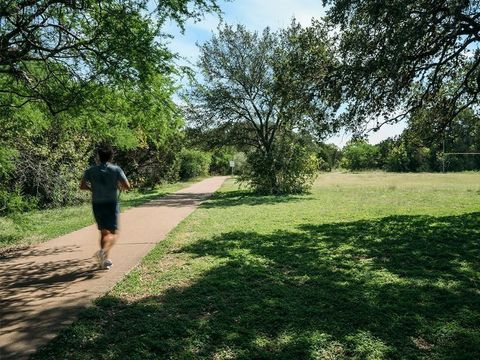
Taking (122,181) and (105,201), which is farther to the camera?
(122,181)

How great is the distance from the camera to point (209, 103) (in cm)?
2564

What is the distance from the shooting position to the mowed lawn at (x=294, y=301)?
3834mm

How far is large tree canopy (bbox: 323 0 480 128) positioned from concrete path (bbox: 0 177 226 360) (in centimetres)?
A: 630

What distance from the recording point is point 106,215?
6629mm

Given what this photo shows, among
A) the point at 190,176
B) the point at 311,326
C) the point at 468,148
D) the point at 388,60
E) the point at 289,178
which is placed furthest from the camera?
the point at 468,148

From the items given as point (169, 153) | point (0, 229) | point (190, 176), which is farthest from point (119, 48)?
point (190, 176)

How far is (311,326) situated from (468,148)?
73.2 m

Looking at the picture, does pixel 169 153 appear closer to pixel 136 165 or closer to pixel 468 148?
pixel 136 165

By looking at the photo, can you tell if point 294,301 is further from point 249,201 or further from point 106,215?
point 249,201

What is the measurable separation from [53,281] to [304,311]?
3653 mm

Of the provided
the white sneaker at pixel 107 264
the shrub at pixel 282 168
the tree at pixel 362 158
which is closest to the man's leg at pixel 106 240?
the white sneaker at pixel 107 264

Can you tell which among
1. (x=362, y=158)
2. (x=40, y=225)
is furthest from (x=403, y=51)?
(x=362, y=158)

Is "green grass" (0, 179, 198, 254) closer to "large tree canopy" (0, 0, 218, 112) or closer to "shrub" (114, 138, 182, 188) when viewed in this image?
"large tree canopy" (0, 0, 218, 112)

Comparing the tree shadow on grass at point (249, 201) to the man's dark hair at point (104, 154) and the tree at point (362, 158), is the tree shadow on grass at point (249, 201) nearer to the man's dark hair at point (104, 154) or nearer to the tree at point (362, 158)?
the man's dark hair at point (104, 154)
